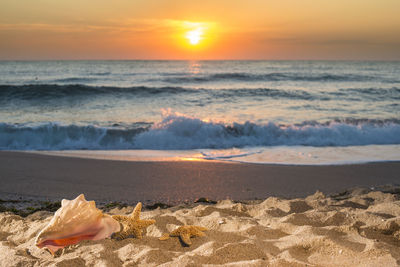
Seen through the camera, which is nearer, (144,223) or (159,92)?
(144,223)

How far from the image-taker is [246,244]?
237cm

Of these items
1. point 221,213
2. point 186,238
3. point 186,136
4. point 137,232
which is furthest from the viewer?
point 186,136

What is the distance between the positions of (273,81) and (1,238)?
24.9m

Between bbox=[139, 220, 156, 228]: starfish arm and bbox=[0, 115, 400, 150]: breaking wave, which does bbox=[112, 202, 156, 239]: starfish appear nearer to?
bbox=[139, 220, 156, 228]: starfish arm

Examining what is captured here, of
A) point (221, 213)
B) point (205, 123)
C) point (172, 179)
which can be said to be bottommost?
point (172, 179)

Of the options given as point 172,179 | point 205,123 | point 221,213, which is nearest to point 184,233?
point 221,213

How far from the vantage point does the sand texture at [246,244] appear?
215 centimetres

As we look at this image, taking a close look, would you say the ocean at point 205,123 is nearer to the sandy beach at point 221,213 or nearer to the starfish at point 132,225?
the sandy beach at point 221,213

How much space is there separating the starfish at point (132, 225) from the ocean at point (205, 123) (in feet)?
15.9

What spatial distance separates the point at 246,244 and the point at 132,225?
85 cm

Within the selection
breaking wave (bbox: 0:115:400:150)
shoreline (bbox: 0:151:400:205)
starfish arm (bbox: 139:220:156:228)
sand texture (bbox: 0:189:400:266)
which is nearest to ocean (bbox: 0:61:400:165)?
breaking wave (bbox: 0:115:400:150)

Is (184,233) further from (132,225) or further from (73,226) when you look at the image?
(73,226)

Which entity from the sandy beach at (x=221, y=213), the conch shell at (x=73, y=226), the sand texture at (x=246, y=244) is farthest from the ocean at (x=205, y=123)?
the conch shell at (x=73, y=226)

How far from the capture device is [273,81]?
26.2 metres
